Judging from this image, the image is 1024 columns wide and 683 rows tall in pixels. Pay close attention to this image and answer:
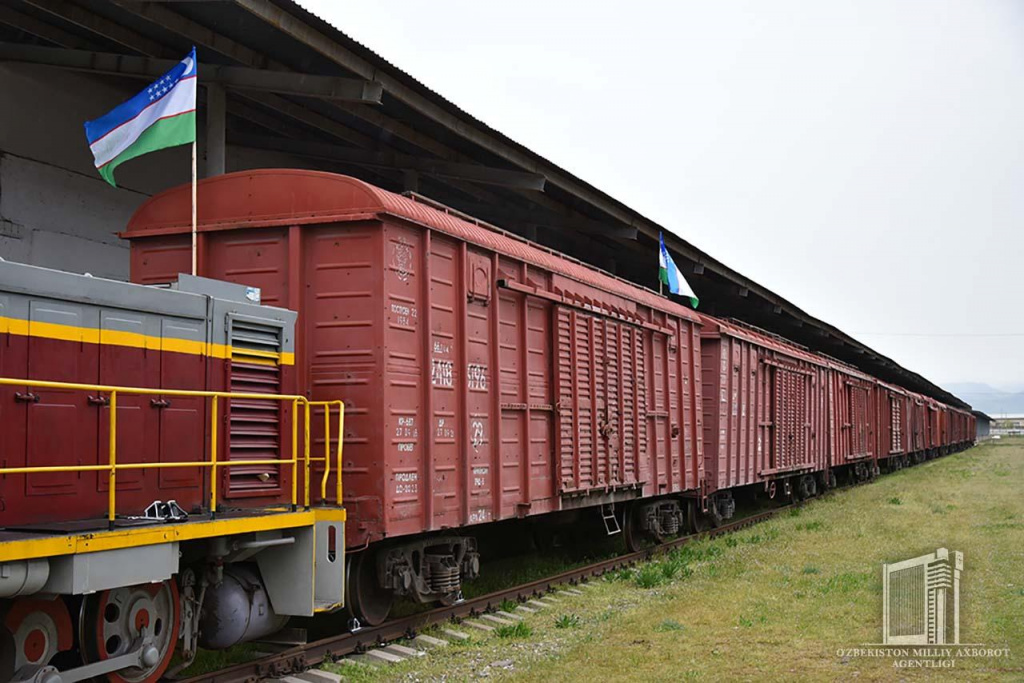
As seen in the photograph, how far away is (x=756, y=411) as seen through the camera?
821 inches

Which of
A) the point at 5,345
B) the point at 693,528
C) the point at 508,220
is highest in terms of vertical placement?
the point at 508,220

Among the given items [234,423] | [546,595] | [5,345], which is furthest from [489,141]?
[5,345]

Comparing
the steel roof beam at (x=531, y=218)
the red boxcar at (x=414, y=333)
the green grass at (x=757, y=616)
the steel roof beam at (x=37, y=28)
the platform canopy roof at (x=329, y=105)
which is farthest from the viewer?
the steel roof beam at (x=531, y=218)

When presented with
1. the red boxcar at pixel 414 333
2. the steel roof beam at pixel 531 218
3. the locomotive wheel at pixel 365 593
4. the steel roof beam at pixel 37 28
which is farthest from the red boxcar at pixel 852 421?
the steel roof beam at pixel 37 28

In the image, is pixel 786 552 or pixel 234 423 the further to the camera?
pixel 786 552

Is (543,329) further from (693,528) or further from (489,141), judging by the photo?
(693,528)

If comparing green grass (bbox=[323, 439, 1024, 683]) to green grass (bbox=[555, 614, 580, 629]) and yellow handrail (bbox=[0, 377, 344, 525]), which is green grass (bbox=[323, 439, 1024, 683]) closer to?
green grass (bbox=[555, 614, 580, 629])

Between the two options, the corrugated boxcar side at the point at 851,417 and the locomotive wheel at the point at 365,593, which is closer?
the locomotive wheel at the point at 365,593

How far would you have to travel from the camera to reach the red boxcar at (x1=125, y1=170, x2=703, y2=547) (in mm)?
8711

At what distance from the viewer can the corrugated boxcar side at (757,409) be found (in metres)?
18.4

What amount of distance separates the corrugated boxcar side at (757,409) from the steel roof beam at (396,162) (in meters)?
4.67

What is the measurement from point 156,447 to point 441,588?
3717 millimetres

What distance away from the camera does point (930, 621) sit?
31.8 feet

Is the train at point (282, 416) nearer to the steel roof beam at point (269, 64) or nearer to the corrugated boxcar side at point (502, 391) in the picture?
the corrugated boxcar side at point (502, 391)
